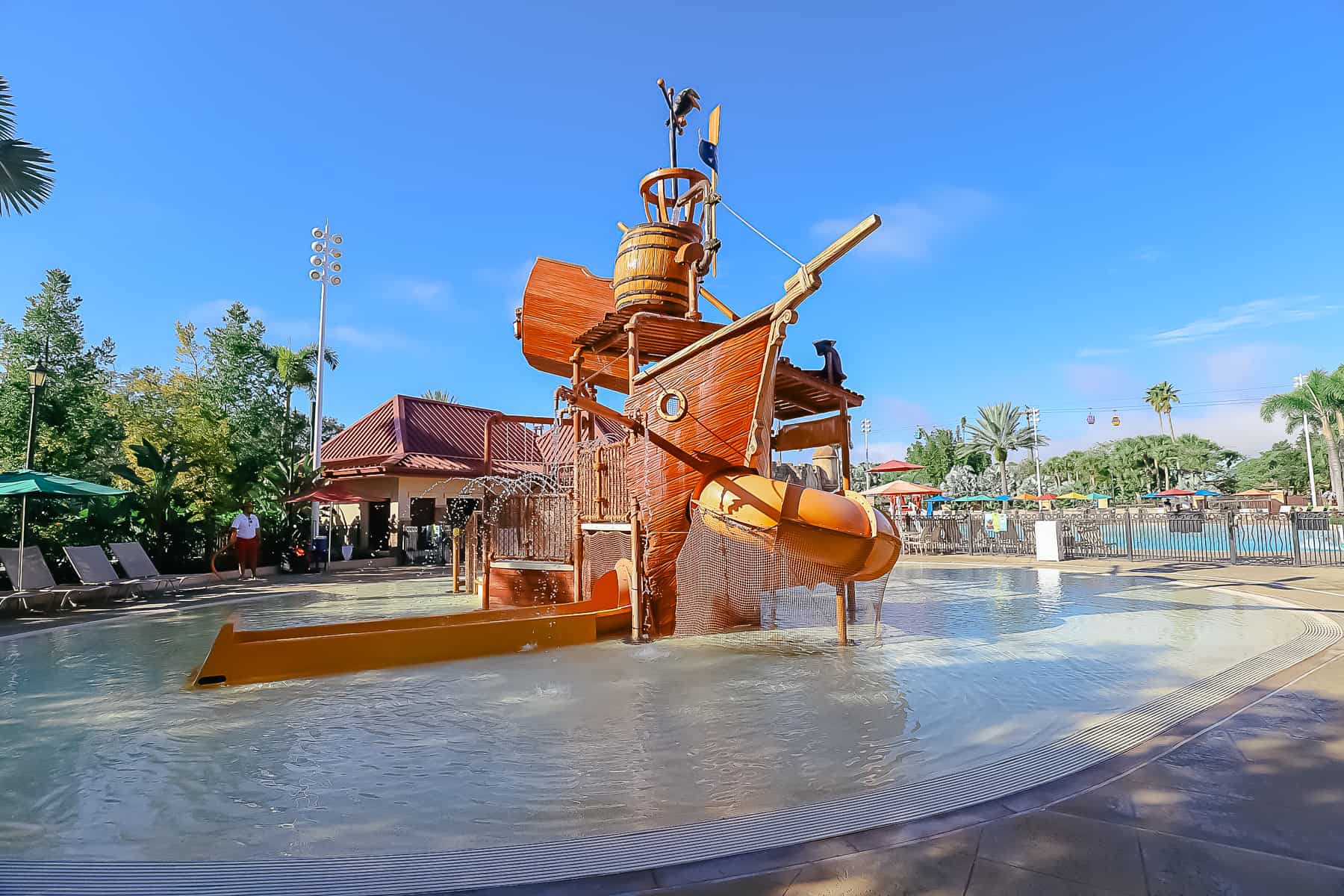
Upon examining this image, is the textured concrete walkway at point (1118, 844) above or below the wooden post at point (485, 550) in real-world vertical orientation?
below

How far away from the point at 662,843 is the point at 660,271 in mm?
8324

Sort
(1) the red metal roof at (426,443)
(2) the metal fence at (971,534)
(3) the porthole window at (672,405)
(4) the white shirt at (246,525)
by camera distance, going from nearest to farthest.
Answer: (3) the porthole window at (672,405) → (4) the white shirt at (246,525) → (2) the metal fence at (971,534) → (1) the red metal roof at (426,443)

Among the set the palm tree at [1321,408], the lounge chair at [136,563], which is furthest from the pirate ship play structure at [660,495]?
the palm tree at [1321,408]

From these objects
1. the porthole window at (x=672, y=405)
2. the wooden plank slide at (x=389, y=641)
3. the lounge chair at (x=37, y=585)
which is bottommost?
the wooden plank slide at (x=389, y=641)

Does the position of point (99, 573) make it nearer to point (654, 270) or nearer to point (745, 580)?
point (654, 270)

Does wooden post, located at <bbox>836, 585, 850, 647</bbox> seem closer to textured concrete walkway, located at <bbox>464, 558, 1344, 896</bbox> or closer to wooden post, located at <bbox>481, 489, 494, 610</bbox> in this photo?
textured concrete walkway, located at <bbox>464, 558, 1344, 896</bbox>

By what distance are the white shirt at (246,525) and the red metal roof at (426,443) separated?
16.5 feet

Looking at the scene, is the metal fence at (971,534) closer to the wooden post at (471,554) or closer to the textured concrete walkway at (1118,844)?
the wooden post at (471,554)

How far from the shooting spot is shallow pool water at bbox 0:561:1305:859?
3.54m

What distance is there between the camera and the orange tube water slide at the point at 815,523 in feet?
23.4

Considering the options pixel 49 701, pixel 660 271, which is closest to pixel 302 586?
pixel 49 701

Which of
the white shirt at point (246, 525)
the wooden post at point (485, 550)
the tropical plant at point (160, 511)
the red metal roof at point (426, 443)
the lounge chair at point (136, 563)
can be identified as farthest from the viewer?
the red metal roof at point (426, 443)

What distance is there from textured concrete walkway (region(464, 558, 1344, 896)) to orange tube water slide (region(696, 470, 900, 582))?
3.33m

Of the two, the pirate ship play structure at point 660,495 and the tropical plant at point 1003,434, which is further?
the tropical plant at point 1003,434
